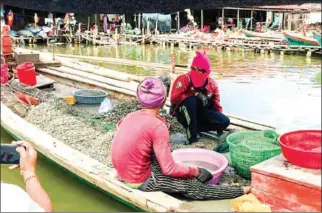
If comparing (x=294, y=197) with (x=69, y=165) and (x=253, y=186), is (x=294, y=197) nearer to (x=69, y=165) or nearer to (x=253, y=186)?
(x=253, y=186)

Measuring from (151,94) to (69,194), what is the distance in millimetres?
2266

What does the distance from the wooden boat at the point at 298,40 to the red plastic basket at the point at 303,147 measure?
19.8 meters

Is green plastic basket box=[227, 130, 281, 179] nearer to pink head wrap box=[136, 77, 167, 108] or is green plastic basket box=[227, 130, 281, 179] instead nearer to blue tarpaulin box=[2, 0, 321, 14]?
pink head wrap box=[136, 77, 167, 108]

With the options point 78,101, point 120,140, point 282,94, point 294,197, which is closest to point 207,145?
point 120,140

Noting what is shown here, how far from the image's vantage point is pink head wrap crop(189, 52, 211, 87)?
195 inches

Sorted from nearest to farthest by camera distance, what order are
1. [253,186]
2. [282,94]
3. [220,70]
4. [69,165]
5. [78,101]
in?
[253,186] < [69,165] < [78,101] < [282,94] < [220,70]

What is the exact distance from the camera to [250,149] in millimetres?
4043

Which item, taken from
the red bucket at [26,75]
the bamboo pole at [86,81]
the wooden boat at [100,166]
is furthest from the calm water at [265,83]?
the red bucket at [26,75]

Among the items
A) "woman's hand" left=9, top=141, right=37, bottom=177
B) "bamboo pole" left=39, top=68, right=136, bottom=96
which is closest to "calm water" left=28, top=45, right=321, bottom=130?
"bamboo pole" left=39, top=68, right=136, bottom=96

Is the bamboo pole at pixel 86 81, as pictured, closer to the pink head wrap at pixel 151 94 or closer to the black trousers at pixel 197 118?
the black trousers at pixel 197 118

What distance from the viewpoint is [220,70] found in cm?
1831

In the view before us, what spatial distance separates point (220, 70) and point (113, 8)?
46.9 ft

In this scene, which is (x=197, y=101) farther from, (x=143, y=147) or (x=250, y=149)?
(x=143, y=147)

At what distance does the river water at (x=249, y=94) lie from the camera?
510 centimetres
